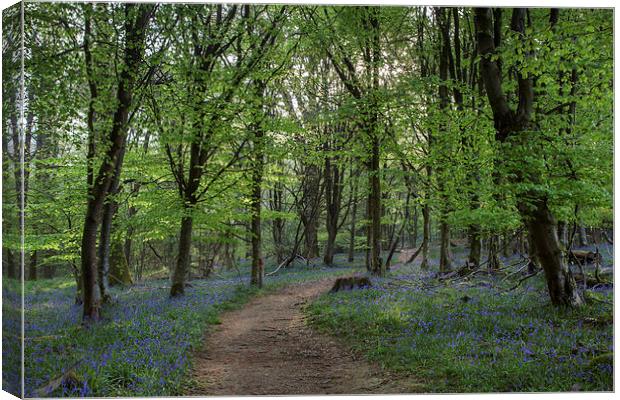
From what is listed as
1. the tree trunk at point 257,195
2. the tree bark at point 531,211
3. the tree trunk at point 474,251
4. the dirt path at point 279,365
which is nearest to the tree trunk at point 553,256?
the tree bark at point 531,211

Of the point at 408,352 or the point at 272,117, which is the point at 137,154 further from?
the point at 408,352

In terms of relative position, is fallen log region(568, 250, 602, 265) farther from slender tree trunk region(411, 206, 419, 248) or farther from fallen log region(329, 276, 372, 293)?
fallen log region(329, 276, 372, 293)

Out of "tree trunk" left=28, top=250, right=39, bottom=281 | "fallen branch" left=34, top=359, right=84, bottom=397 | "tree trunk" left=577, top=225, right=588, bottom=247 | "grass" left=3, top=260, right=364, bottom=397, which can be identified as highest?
"tree trunk" left=577, top=225, right=588, bottom=247

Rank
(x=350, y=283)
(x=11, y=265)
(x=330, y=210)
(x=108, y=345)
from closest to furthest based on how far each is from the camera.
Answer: (x=11, y=265) → (x=108, y=345) → (x=350, y=283) → (x=330, y=210)

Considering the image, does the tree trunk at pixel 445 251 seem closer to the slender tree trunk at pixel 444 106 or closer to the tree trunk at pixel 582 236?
the slender tree trunk at pixel 444 106

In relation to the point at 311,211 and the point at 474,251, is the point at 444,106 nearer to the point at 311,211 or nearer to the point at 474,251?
the point at 474,251

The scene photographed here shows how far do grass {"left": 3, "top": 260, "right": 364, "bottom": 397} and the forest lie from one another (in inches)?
1.3

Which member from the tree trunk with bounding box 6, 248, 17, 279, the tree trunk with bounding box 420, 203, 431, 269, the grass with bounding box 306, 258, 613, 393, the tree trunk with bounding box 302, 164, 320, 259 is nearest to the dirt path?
the grass with bounding box 306, 258, 613, 393

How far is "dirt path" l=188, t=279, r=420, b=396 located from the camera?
5703 mm

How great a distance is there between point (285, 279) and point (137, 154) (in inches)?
240

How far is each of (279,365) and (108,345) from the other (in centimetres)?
230

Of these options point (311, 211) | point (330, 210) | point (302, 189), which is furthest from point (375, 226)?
point (302, 189)

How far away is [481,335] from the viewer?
6316 mm

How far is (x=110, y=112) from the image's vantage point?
6.78m
